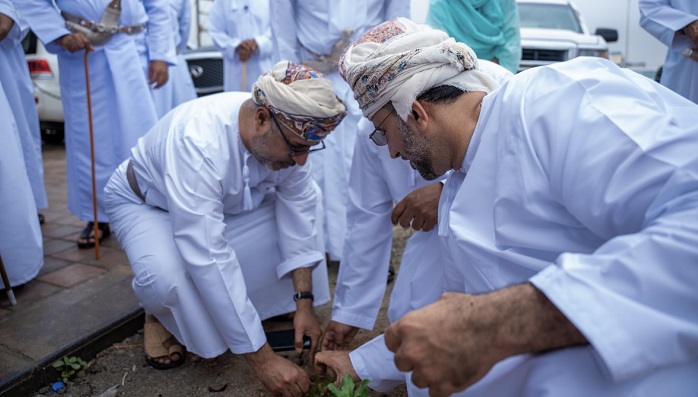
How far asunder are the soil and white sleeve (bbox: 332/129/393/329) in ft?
0.95

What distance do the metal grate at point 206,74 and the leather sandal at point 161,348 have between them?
605 cm

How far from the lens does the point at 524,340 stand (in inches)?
38.8

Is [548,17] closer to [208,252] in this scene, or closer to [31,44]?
[208,252]

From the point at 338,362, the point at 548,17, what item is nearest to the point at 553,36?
the point at 548,17

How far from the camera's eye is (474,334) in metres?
0.99

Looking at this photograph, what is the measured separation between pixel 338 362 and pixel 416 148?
873 millimetres

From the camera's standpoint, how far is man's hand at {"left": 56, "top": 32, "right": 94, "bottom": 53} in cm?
332

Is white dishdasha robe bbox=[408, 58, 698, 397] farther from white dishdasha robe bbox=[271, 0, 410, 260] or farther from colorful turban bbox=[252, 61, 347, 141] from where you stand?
white dishdasha robe bbox=[271, 0, 410, 260]

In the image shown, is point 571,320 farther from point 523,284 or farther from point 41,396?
point 41,396

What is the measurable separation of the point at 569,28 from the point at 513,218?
7.03m

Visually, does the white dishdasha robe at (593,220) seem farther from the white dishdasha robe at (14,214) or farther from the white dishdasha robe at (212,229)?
the white dishdasha robe at (14,214)

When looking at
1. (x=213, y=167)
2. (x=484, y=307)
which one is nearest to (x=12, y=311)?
(x=213, y=167)

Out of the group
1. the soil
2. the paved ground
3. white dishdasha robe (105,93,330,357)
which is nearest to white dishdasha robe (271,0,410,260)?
white dishdasha robe (105,93,330,357)

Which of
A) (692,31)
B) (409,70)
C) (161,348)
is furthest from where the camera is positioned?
(692,31)
